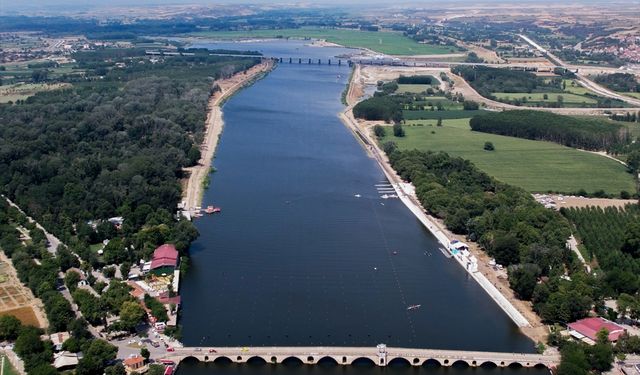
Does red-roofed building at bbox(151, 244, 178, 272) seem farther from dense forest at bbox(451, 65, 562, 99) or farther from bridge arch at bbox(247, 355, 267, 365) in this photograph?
dense forest at bbox(451, 65, 562, 99)

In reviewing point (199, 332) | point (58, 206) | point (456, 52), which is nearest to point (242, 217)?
point (58, 206)

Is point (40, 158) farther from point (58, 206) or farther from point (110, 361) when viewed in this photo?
point (110, 361)

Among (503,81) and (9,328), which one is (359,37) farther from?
(9,328)

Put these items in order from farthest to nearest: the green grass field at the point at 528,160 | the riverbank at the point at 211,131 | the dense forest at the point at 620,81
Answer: the dense forest at the point at 620,81 → the green grass field at the point at 528,160 → the riverbank at the point at 211,131

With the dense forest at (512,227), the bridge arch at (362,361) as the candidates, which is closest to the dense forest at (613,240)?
the dense forest at (512,227)

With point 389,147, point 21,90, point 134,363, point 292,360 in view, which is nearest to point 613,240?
point 292,360

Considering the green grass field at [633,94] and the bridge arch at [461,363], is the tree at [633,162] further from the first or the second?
the green grass field at [633,94]

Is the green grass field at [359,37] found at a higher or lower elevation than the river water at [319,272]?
higher
